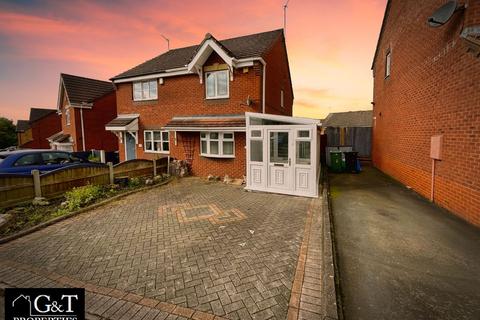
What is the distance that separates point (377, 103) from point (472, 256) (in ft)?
42.7

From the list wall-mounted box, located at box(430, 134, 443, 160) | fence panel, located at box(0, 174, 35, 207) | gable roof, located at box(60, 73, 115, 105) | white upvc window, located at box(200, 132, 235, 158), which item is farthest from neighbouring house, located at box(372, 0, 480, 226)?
gable roof, located at box(60, 73, 115, 105)

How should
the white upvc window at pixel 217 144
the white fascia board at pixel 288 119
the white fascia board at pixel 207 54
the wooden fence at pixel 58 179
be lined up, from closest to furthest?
1. the wooden fence at pixel 58 179
2. the white fascia board at pixel 288 119
3. the white fascia board at pixel 207 54
4. the white upvc window at pixel 217 144

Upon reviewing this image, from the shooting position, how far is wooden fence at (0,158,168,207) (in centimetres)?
671

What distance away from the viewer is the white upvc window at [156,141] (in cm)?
1332

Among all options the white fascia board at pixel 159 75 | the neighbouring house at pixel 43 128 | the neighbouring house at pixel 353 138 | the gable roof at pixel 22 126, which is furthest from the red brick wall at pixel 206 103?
the gable roof at pixel 22 126

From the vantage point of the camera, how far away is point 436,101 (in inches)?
265

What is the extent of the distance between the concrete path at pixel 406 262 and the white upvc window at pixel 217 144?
5843mm

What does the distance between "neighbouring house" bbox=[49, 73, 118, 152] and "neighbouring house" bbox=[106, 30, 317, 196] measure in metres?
7.32

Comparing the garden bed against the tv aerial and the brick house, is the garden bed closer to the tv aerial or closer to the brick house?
the brick house

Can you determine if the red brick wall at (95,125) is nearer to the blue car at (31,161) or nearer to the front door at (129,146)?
the front door at (129,146)

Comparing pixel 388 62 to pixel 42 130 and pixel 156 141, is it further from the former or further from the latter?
pixel 42 130

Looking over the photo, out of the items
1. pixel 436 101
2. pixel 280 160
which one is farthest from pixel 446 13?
pixel 280 160

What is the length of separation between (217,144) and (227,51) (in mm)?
4504

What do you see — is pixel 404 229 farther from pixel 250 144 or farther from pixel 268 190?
pixel 250 144
